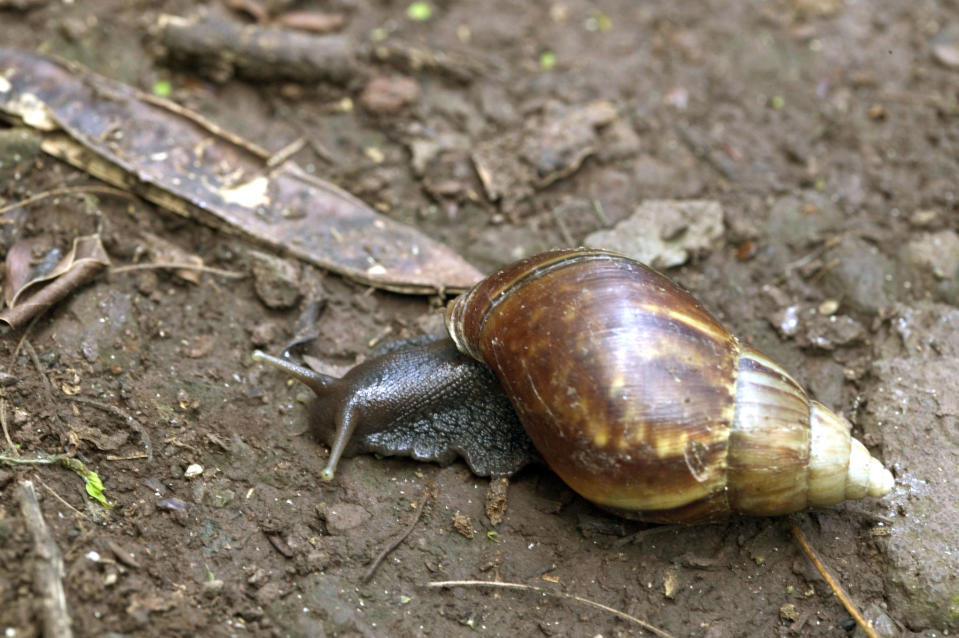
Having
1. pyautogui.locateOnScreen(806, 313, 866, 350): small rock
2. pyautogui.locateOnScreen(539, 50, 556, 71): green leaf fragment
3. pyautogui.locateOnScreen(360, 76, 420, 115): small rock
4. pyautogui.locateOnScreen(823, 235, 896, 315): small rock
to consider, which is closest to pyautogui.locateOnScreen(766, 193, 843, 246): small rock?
pyautogui.locateOnScreen(823, 235, 896, 315): small rock

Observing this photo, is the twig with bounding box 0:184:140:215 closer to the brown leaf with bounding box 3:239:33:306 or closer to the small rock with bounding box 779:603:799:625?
the brown leaf with bounding box 3:239:33:306

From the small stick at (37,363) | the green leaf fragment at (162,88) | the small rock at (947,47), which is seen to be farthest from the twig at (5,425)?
the small rock at (947,47)

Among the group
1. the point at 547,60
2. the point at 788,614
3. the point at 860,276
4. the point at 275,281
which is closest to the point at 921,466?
the point at 788,614

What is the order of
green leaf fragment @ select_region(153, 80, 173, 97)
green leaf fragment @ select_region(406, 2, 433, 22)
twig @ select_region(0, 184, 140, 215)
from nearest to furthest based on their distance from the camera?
twig @ select_region(0, 184, 140, 215) < green leaf fragment @ select_region(153, 80, 173, 97) < green leaf fragment @ select_region(406, 2, 433, 22)

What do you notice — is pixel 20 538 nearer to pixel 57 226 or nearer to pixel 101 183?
pixel 57 226

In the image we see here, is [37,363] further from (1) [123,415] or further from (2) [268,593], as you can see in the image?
(2) [268,593]

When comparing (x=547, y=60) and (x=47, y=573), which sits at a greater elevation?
(x=547, y=60)
